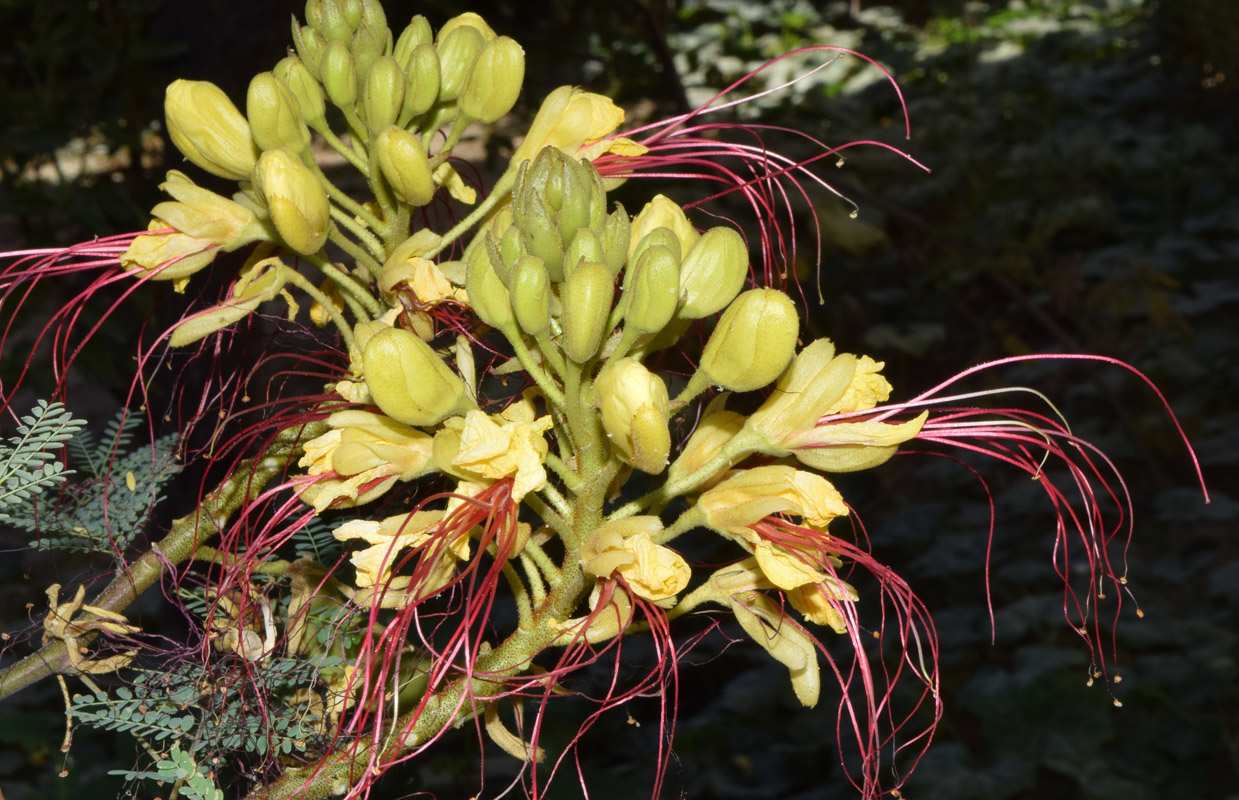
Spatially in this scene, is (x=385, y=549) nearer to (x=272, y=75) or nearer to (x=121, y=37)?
(x=272, y=75)

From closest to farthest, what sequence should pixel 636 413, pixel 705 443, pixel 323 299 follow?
pixel 636 413, pixel 705 443, pixel 323 299

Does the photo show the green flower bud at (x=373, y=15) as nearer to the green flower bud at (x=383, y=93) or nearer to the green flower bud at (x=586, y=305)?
the green flower bud at (x=383, y=93)

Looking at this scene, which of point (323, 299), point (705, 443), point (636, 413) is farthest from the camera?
point (323, 299)

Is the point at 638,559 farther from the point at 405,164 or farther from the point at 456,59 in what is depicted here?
the point at 456,59

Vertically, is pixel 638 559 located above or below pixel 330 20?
below

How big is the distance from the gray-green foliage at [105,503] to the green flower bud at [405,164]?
258mm

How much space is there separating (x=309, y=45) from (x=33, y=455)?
33 cm

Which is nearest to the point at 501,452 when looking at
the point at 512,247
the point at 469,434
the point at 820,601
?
the point at 469,434

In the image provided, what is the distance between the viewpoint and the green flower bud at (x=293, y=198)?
675 millimetres

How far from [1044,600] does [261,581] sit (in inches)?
83.3

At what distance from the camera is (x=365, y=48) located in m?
0.76

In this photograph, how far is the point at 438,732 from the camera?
0.64 metres

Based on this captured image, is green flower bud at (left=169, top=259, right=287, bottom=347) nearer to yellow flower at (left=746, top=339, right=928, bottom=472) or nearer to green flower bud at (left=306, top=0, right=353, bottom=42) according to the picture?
green flower bud at (left=306, top=0, right=353, bottom=42)

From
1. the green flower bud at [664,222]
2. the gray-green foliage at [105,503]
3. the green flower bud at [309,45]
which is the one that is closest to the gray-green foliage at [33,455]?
the gray-green foliage at [105,503]
